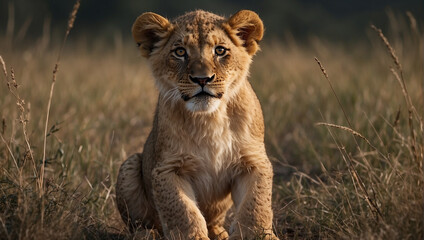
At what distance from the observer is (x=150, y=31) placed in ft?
15.0

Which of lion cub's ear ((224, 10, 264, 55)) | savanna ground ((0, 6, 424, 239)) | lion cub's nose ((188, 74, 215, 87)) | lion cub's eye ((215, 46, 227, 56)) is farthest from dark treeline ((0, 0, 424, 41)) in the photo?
lion cub's nose ((188, 74, 215, 87))

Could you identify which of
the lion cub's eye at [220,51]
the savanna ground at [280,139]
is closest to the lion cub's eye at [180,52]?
the lion cub's eye at [220,51]

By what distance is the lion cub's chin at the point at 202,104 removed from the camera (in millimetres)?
4074

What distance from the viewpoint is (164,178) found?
4270 mm

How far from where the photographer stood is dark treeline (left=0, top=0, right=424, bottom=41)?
57.8 ft

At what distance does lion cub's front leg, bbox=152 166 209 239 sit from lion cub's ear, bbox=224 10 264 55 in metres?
1.03

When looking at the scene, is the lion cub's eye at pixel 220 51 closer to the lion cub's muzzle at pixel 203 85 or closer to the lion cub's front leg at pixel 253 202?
the lion cub's muzzle at pixel 203 85

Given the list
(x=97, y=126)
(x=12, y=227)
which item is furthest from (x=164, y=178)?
(x=97, y=126)

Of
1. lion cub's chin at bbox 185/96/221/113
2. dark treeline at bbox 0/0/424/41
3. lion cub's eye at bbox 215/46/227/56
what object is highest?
lion cub's eye at bbox 215/46/227/56

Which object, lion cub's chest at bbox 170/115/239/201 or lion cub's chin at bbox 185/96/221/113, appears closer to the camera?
lion cub's chin at bbox 185/96/221/113

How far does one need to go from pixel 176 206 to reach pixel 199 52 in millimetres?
1006

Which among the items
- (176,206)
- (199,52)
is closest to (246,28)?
(199,52)

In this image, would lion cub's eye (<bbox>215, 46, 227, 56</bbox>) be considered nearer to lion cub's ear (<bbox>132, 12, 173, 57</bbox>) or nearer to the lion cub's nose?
the lion cub's nose

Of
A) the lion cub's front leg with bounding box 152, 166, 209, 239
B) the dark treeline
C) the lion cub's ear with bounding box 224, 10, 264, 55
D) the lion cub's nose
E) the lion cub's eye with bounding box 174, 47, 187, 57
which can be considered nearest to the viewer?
the lion cub's nose
